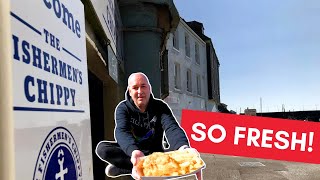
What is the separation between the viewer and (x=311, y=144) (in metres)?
6.41

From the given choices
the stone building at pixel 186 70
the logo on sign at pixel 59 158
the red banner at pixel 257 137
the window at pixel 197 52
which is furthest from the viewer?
the window at pixel 197 52

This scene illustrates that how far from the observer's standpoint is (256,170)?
42.1ft

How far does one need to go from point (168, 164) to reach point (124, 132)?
1.56 ft

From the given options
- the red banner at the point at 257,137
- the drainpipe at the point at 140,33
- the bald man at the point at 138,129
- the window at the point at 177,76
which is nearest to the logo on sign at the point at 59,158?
the bald man at the point at 138,129

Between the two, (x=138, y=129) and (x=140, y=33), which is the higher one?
(x=140, y=33)

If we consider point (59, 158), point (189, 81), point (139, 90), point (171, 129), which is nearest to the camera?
point (59, 158)

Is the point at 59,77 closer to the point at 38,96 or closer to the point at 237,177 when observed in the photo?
the point at 38,96

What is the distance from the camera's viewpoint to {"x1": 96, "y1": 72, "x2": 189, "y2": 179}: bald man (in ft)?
9.98

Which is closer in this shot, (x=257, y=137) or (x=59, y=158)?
(x=59, y=158)

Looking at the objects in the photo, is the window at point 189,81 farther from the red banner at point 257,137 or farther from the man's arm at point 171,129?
the man's arm at point 171,129

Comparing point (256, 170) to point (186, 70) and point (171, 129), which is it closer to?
point (171, 129)

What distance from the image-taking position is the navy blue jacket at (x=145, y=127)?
312 centimetres

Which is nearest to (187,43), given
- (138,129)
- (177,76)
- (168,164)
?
(177,76)

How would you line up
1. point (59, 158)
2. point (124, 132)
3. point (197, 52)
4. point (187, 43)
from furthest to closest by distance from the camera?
point (197, 52), point (187, 43), point (124, 132), point (59, 158)
